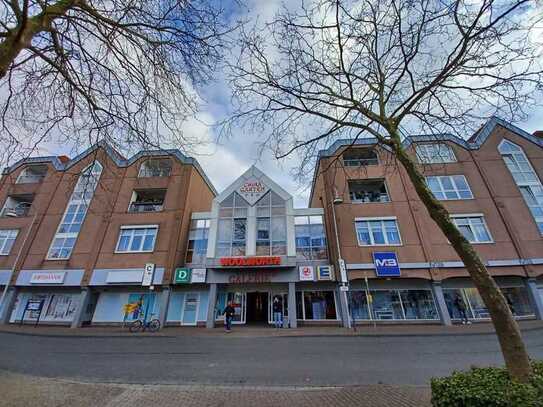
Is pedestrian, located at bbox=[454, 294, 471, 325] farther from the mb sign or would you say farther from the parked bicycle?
the parked bicycle

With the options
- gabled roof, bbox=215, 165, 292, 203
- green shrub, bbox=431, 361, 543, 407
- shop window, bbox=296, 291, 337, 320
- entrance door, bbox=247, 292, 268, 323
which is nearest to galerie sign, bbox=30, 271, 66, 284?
gabled roof, bbox=215, 165, 292, 203

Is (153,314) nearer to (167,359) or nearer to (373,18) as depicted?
(167,359)

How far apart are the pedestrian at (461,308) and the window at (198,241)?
18465mm

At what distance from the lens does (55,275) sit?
17.7m

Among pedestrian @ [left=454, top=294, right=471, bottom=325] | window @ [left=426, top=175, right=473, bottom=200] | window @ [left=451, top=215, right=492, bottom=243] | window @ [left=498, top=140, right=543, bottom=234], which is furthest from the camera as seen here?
window @ [left=426, top=175, right=473, bottom=200]

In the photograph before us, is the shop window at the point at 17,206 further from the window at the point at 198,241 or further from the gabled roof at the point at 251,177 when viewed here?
the gabled roof at the point at 251,177

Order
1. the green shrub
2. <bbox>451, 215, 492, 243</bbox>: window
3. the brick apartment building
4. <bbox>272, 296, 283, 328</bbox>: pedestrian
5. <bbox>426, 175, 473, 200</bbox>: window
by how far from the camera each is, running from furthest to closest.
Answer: <bbox>426, 175, 473, 200</bbox>: window → <bbox>451, 215, 492, 243</bbox>: window → the brick apartment building → <bbox>272, 296, 283, 328</bbox>: pedestrian → the green shrub

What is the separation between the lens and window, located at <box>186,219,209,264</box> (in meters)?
18.8

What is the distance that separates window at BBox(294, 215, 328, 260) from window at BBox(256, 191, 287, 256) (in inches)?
54.5

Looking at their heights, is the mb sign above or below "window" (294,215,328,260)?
below

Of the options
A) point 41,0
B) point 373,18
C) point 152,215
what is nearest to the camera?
point 41,0

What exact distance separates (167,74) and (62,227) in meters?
21.9

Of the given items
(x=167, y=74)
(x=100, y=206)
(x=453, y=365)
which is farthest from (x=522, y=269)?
(x=100, y=206)

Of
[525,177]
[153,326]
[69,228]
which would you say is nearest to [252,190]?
[153,326]
